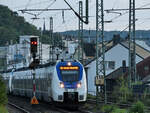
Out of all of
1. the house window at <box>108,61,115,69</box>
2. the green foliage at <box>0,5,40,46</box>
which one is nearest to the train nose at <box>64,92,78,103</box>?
the house window at <box>108,61,115,69</box>

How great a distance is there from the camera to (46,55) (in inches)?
5133

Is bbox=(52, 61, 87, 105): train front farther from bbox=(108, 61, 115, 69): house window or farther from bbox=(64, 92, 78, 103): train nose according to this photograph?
bbox=(108, 61, 115, 69): house window

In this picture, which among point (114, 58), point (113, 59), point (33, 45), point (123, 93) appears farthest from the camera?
point (113, 59)

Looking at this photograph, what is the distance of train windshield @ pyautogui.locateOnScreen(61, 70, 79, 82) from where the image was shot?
31.6m

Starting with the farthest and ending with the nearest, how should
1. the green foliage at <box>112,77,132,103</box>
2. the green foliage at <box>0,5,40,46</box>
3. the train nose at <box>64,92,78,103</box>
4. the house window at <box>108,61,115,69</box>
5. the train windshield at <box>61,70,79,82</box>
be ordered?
1. the green foliage at <box>0,5,40,46</box>
2. the house window at <box>108,61,115,69</box>
3. the green foliage at <box>112,77,132,103</box>
4. the train windshield at <box>61,70,79,82</box>
5. the train nose at <box>64,92,78,103</box>

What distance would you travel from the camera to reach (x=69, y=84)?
3134 centimetres

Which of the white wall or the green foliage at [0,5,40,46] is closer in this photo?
the white wall

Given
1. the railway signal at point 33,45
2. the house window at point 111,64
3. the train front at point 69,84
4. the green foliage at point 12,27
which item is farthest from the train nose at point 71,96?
the green foliage at point 12,27

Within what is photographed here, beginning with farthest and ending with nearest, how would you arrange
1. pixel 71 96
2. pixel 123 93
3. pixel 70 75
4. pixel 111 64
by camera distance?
pixel 111 64, pixel 123 93, pixel 70 75, pixel 71 96

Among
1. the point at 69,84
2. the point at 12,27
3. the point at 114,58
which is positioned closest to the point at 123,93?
the point at 69,84

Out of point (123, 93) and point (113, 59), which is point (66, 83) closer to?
point (123, 93)

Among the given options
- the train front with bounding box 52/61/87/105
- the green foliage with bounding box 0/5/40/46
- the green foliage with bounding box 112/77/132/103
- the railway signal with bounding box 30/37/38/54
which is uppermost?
the green foliage with bounding box 0/5/40/46

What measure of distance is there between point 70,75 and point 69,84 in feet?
2.24

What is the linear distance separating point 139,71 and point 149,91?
2668cm
